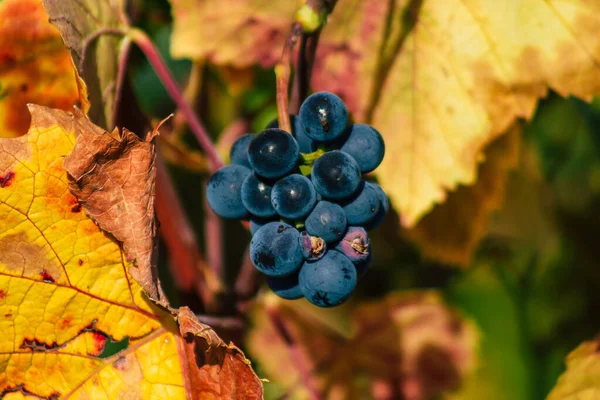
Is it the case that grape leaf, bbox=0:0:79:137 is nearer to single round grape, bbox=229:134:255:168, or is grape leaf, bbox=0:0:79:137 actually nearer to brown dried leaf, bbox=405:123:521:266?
single round grape, bbox=229:134:255:168

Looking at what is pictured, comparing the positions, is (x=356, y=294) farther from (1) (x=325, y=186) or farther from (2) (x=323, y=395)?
(1) (x=325, y=186)

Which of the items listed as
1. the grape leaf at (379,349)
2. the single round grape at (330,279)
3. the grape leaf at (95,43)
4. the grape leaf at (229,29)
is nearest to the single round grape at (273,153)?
the single round grape at (330,279)

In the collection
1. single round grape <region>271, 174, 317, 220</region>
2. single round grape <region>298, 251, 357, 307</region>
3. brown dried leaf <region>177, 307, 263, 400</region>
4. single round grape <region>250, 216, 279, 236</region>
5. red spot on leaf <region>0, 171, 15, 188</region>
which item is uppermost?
red spot on leaf <region>0, 171, 15, 188</region>

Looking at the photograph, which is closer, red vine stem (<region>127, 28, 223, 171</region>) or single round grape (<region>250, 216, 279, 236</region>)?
single round grape (<region>250, 216, 279, 236</region>)

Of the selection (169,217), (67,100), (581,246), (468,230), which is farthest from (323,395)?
(67,100)

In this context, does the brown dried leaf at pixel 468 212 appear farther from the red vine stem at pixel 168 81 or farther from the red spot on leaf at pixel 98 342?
the red spot on leaf at pixel 98 342

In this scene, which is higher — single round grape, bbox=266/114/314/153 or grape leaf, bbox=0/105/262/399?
single round grape, bbox=266/114/314/153

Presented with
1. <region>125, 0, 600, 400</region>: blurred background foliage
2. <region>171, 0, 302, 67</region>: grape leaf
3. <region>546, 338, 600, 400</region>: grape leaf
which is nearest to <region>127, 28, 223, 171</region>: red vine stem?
<region>171, 0, 302, 67</region>: grape leaf
